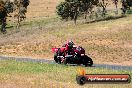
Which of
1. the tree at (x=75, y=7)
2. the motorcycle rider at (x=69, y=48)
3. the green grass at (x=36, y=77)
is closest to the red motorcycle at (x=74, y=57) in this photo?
the motorcycle rider at (x=69, y=48)

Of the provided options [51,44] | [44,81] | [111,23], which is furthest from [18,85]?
[111,23]

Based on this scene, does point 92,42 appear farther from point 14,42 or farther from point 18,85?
point 18,85

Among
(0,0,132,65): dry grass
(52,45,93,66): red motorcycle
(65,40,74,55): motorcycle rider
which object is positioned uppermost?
(65,40,74,55): motorcycle rider

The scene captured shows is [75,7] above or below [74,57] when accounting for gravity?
above

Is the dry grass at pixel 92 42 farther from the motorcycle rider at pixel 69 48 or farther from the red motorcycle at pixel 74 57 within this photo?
the motorcycle rider at pixel 69 48

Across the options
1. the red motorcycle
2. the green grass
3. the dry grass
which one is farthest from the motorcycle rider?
the dry grass

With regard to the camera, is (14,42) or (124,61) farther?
(14,42)

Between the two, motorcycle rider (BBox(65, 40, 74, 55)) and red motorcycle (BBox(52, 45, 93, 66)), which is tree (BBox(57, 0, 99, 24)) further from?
motorcycle rider (BBox(65, 40, 74, 55))

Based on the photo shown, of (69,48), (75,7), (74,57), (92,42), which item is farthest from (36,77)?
(75,7)

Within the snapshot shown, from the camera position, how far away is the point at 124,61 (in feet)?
155

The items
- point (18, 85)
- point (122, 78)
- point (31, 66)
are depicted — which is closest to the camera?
point (122, 78)

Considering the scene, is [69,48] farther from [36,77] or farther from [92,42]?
[92,42]

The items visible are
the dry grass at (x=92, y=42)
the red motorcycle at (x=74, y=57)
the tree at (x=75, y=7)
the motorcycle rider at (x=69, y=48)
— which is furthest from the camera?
the tree at (x=75, y=7)

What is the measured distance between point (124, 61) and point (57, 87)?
2612 cm
